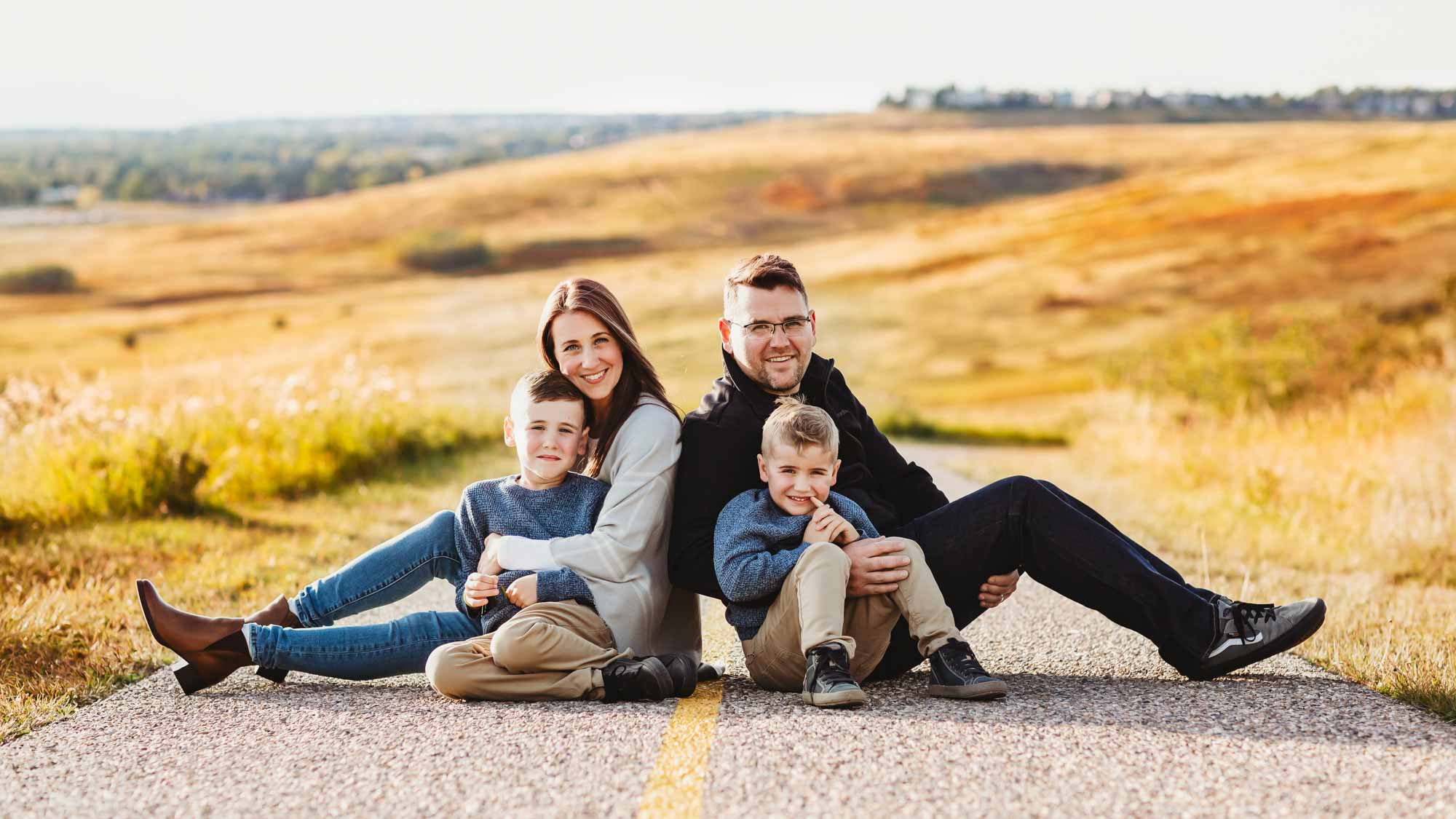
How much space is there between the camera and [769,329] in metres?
4.93

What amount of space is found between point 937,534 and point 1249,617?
1180mm

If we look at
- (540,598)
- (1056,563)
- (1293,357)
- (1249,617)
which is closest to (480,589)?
(540,598)

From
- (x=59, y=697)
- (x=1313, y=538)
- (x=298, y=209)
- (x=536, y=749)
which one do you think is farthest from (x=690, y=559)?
(x=298, y=209)

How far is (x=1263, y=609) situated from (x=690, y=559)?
7.06ft

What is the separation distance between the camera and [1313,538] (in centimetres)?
896

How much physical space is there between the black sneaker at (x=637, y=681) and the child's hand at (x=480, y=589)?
51 cm

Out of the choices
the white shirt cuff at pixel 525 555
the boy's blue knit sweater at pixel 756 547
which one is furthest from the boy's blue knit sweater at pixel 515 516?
the boy's blue knit sweater at pixel 756 547

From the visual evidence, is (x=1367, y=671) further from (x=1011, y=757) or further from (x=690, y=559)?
(x=690, y=559)

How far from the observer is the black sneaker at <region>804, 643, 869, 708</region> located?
4281 mm

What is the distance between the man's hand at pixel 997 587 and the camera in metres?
4.82

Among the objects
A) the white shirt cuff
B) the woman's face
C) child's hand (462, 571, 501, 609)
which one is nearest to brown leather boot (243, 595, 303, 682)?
child's hand (462, 571, 501, 609)

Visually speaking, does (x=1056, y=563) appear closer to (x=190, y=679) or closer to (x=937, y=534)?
(x=937, y=534)

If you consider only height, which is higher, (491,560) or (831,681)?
(491,560)

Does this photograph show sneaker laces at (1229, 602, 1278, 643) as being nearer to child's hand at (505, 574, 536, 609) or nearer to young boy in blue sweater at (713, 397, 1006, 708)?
young boy in blue sweater at (713, 397, 1006, 708)
